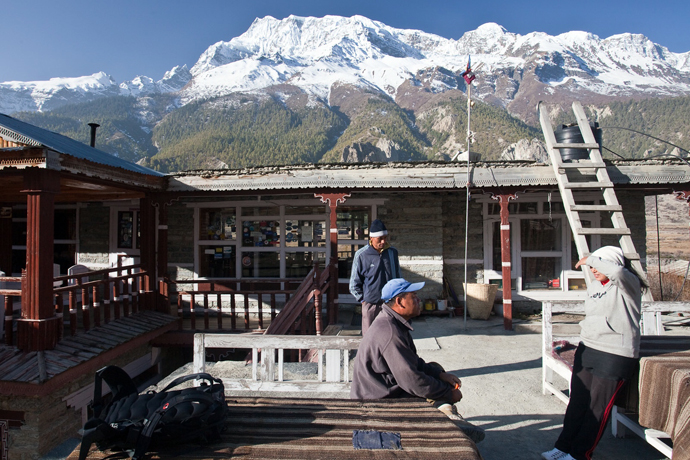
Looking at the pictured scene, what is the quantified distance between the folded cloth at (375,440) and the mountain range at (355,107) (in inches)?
272

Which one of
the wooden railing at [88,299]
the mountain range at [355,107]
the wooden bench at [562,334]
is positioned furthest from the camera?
the mountain range at [355,107]

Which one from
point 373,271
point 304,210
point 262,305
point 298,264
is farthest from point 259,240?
point 373,271

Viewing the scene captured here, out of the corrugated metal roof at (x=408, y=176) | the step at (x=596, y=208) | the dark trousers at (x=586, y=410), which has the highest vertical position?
the corrugated metal roof at (x=408, y=176)

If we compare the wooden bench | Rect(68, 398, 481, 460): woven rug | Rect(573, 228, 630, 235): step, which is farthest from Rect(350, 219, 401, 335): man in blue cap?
Rect(573, 228, 630, 235): step

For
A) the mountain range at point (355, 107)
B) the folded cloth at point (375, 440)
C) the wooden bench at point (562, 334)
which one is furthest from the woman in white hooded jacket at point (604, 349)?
the mountain range at point (355, 107)

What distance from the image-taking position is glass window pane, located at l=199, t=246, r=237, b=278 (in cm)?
978

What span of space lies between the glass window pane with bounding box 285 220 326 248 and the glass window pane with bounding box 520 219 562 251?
4.60 m

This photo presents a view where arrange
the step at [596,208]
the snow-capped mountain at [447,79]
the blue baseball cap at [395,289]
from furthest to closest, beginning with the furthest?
the snow-capped mountain at [447,79]
the step at [596,208]
the blue baseball cap at [395,289]

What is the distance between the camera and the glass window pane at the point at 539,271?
930 centimetres

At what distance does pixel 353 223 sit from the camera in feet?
31.2

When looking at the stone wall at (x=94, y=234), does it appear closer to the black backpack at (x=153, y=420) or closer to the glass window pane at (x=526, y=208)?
the black backpack at (x=153, y=420)

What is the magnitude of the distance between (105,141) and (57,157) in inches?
4116

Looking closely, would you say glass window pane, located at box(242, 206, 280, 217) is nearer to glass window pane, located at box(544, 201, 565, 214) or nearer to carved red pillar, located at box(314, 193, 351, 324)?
carved red pillar, located at box(314, 193, 351, 324)

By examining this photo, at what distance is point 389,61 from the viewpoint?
7672 inches
